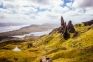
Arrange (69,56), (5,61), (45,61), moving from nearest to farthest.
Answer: (45,61), (5,61), (69,56)

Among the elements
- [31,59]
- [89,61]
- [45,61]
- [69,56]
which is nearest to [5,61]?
[31,59]

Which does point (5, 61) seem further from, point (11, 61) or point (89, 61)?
point (89, 61)

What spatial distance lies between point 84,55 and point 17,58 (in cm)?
5387

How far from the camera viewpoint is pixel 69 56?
180750 millimetres

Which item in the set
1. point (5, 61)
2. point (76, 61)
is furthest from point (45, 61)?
point (5, 61)

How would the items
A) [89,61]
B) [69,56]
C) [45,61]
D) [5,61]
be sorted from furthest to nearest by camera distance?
1. [69,56]
2. [5,61]
3. [89,61]
4. [45,61]

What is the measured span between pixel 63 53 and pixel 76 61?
3360 cm

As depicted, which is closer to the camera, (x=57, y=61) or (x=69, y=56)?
(x=57, y=61)

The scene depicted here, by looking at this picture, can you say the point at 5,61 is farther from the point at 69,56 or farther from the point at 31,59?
the point at 69,56

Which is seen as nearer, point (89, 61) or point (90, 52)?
point (89, 61)

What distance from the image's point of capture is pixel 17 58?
181 metres

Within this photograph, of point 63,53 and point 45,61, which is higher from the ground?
point 45,61

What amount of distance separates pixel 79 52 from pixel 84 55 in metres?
10.7

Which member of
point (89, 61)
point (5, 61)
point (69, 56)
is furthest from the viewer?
point (69, 56)
